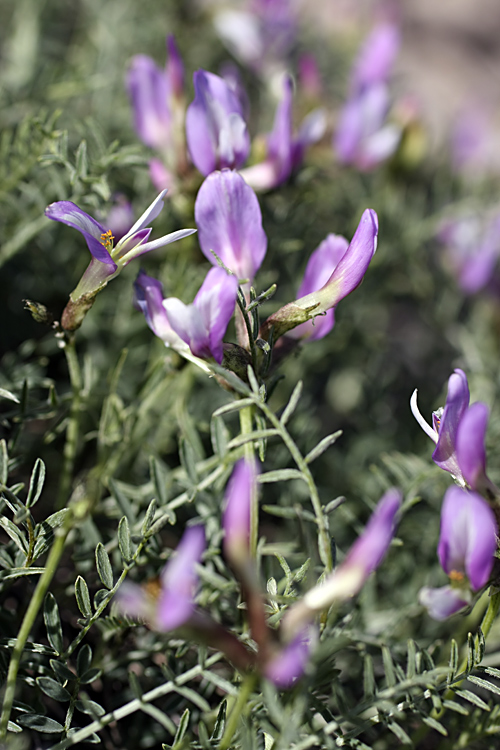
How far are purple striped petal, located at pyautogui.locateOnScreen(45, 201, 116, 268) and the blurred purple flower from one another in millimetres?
927

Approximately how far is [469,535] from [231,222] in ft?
1.14

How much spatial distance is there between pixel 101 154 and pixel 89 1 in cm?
95

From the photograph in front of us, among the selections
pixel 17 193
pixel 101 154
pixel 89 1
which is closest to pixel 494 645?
pixel 101 154

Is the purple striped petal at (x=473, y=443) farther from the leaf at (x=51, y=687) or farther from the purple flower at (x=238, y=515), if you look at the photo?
the leaf at (x=51, y=687)

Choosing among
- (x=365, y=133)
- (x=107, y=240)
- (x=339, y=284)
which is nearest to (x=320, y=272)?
(x=339, y=284)

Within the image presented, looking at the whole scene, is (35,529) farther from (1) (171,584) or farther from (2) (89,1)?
(2) (89,1)

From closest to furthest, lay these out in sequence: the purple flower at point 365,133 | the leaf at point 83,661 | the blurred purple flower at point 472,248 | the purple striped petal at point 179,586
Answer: the purple striped petal at point 179,586 → the leaf at point 83,661 → the purple flower at point 365,133 → the blurred purple flower at point 472,248

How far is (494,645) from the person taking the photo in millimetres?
867

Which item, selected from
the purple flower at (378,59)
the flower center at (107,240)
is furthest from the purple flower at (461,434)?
the purple flower at (378,59)

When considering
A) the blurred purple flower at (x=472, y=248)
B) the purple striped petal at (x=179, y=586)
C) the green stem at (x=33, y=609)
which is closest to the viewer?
the purple striped petal at (x=179, y=586)

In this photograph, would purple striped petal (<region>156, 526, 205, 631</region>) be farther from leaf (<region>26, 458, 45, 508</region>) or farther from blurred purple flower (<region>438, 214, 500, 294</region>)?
blurred purple flower (<region>438, 214, 500, 294</region>)

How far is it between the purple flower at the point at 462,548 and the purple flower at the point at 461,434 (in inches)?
1.3

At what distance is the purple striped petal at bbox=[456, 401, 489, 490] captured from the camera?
0.48m

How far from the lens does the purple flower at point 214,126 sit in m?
0.73
